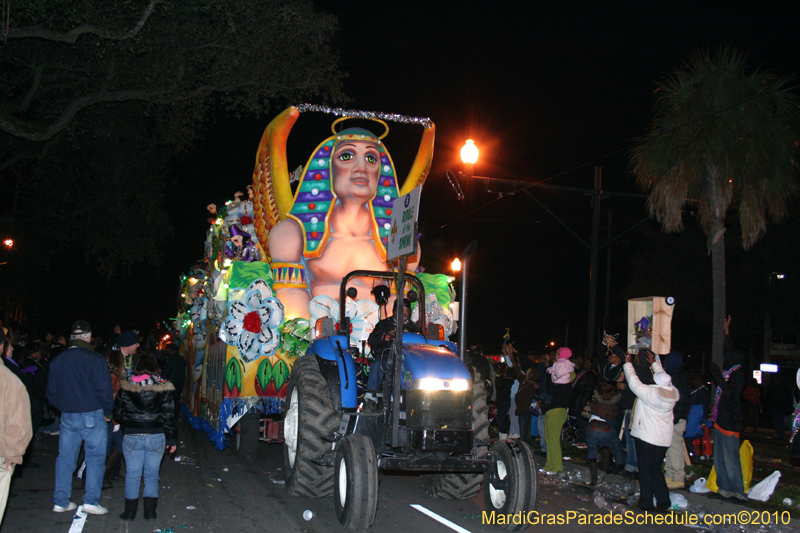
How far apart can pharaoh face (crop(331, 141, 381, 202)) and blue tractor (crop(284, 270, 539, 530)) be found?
4.23 meters

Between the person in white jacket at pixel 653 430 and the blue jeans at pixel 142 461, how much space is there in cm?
507

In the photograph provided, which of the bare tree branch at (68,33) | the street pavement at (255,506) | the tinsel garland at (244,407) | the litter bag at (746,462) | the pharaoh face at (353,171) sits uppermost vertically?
the bare tree branch at (68,33)

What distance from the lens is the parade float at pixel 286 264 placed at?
983 cm

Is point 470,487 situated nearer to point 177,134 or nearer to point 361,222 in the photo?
point 361,222

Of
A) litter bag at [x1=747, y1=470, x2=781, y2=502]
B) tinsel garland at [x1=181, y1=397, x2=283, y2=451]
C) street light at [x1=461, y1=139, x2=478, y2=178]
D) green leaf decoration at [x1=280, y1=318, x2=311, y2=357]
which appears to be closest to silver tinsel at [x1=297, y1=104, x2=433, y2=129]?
street light at [x1=461, y1=139, x2=478, y2=178]

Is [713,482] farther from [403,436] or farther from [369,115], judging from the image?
[369,115]

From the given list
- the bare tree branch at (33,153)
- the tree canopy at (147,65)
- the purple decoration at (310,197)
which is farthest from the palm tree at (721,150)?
the bare tree branch at (33,153)

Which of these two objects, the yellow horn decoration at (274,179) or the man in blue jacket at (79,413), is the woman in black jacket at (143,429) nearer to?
the man in blue jacket at (79,413)

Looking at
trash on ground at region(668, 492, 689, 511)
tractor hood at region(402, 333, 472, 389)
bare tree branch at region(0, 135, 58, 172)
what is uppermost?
bare tree branch at region(0, 135, 58, 172)

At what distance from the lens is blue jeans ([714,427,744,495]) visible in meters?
7.85

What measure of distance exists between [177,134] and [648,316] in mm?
12093

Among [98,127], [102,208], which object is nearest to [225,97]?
[98,127]

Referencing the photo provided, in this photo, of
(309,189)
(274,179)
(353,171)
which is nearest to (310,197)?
(309,189)

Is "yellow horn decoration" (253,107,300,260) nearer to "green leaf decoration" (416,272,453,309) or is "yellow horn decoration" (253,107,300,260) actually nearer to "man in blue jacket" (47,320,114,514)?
"green leaf decoration" (416,272,453,309)
